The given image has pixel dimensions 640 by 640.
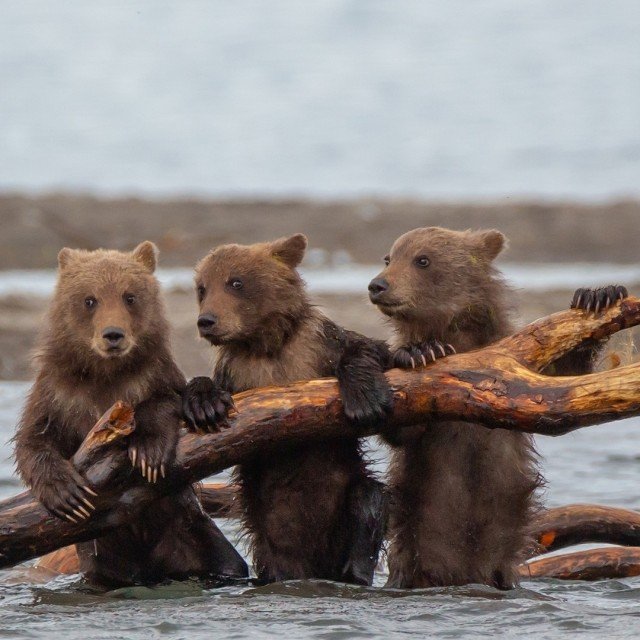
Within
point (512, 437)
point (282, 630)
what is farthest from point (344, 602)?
point (512, 437)

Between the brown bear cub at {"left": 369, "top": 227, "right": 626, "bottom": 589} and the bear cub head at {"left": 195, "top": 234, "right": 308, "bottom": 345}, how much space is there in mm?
503

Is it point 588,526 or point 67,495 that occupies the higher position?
point 67,495

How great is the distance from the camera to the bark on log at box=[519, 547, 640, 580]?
9016mm

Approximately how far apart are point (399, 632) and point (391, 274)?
2.33 m

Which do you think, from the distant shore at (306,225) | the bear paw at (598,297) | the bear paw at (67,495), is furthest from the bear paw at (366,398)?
the distant shore at (306,225)

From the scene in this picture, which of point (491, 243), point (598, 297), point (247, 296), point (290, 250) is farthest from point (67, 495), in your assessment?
point (491, 243)

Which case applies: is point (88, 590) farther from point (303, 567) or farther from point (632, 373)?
point (632, 373)

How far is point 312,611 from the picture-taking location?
25.5 feet

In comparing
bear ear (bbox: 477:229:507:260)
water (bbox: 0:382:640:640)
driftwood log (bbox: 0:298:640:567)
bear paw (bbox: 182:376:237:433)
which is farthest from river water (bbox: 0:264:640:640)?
bear ear (bbox: 477:229:507:260)

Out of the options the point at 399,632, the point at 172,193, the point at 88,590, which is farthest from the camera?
the point at 172,193

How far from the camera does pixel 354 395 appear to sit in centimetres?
794

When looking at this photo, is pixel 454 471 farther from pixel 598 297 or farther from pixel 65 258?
pixel 65 258

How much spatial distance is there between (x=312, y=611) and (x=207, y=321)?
1.70 m

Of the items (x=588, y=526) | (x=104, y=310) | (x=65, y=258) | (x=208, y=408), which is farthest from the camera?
(x=588, y=526)
